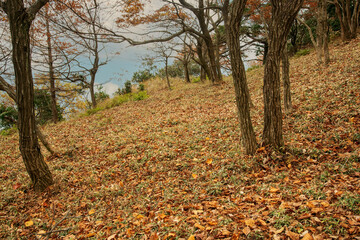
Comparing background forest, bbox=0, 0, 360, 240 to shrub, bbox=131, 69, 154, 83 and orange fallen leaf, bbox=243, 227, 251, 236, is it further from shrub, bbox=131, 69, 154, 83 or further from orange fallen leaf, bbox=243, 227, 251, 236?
shrub, bbox=131, 69, 154, 83

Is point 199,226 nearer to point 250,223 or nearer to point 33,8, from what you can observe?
point 250,223

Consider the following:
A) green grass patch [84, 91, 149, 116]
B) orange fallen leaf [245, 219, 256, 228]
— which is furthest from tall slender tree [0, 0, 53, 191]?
green grass patch [84, 91, 149, 116]

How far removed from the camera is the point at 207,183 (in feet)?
11.9

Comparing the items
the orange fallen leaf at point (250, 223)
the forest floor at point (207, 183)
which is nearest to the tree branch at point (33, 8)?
the forest floor at point (207, 183)

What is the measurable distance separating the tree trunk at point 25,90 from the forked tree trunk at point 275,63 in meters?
4.37

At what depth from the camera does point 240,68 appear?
3.86 meters

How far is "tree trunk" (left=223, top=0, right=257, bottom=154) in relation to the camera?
12.1 ft

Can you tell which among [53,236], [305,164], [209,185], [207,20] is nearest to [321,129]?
[305,164]

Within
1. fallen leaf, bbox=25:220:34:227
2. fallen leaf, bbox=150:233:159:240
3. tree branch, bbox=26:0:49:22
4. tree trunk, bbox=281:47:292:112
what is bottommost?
fallen leaf, bbox=150:233:159:240

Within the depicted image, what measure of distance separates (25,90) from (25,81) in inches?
6.6

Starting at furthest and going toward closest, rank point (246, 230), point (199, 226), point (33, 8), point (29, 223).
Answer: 1. point (33, 8)
2. point (29, 223)
3. point (199, 226)
4. point (246, 230)

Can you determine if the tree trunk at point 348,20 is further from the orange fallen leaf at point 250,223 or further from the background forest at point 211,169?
the orange fallen leaf at point 250,223

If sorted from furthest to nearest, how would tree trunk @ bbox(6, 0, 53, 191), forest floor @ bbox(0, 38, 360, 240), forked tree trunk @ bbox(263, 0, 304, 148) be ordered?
1. tree trunk @ bbox(6, 0, 53, 191)
2. forked tree trunk @ bbox(263, 0, 304, 148)
3. forest floor @ bbox(0, 38, 360, 240)

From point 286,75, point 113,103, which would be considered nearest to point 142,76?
point 113,103
